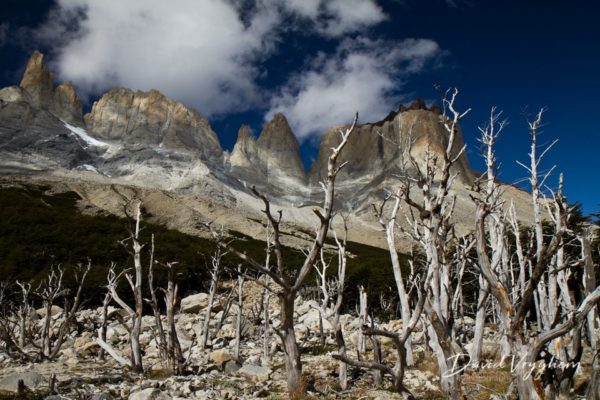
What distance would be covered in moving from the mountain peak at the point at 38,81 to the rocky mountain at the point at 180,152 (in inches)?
13.9

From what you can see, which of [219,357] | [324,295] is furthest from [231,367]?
[324,295]

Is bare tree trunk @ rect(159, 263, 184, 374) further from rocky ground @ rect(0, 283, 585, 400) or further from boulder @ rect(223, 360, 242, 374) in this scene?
boulder @ rect(223, 360, 242, 374)

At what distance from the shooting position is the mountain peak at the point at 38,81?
14825 centimetres

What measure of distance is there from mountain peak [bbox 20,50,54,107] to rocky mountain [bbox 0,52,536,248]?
353mm

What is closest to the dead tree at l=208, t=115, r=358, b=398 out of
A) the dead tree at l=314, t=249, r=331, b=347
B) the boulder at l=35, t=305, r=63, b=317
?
the dead tree at l=314, t=249, r=331, b=347

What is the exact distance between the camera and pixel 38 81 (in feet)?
492

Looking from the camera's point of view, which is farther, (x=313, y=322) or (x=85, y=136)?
(x=85, y=136)

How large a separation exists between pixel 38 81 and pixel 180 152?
61.2 meters

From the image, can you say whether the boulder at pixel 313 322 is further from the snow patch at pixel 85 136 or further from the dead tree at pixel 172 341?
the snow patch at pixel 85 136

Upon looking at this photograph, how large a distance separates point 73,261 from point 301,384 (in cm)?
3332

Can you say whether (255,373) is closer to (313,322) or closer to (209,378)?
(209,378)

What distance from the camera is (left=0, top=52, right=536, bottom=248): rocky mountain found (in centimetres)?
11212

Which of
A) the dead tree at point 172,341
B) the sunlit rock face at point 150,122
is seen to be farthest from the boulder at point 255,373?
the sunlit rock face at point 150,122

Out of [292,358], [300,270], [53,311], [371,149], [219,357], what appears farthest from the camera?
[371,149]
